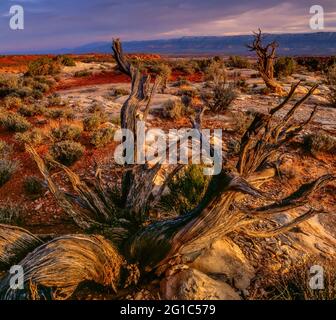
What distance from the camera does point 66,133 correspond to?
784 cm

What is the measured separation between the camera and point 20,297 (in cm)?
298

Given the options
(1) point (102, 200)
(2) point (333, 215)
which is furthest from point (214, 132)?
(1) point (102, 200)

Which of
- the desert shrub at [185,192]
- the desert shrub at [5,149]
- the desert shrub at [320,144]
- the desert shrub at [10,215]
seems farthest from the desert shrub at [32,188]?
the desert shrub at [320,144]

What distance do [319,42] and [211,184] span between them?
17526 cm

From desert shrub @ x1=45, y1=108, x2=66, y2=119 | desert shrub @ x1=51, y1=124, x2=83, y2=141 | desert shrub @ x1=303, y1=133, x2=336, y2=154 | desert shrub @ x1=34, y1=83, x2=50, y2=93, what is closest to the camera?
desert shrub @ x1=303, y1=133, x2=336, y2=154

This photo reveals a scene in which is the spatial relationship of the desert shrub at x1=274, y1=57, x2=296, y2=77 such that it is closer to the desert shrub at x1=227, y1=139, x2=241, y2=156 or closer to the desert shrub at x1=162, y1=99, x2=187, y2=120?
the desert shrub at x1=162, y1=99, x2=187, y2=120

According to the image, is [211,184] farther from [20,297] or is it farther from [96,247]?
[20,297]

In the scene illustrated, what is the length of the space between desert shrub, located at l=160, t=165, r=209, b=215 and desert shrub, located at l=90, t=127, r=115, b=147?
2.51 m

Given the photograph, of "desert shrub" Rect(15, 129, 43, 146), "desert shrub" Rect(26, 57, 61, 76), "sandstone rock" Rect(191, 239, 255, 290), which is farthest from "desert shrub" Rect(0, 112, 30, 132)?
"desert shrub" Rect(26, 57, 61, 76)

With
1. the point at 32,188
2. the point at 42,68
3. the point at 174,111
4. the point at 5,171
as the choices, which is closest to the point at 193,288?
the point at 32,188

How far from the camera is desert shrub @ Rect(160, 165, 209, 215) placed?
484cm

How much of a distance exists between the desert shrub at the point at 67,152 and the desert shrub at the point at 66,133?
0.85 metres
